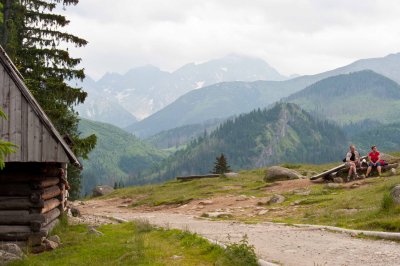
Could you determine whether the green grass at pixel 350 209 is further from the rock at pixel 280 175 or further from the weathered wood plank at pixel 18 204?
the rock at pixel 280 175

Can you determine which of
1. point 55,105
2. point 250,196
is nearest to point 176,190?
point 250,196

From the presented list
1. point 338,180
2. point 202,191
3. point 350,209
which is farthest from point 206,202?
point 350,209

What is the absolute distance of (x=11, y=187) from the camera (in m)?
17.1

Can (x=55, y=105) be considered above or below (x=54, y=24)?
below

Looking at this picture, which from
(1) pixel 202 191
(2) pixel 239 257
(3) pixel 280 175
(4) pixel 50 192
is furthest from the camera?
(3) pixel 280 175

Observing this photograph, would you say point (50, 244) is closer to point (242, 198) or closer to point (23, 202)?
point (23, 202)

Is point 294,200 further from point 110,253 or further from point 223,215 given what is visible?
point 110,253

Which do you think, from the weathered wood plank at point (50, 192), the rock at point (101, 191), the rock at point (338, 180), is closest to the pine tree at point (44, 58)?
the weathered wood plank at point (50, 192)

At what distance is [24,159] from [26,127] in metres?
1.25

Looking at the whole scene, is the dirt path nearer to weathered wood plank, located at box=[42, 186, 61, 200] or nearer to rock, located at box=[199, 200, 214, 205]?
weathered wood plank, located at box=[42, 186, 61, 200]

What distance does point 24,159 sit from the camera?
16031mm

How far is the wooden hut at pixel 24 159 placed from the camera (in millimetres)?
16328

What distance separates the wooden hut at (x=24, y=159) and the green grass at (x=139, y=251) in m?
1.48

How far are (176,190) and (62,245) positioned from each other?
2918 cm
